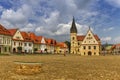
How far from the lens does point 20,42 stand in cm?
8988

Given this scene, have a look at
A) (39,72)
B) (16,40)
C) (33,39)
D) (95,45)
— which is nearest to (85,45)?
(95,45)

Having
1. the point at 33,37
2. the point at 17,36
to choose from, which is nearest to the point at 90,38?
the point at 33,37

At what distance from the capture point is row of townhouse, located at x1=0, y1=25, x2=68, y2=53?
7657 cm

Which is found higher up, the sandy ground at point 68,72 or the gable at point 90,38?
the gable at point 90,38

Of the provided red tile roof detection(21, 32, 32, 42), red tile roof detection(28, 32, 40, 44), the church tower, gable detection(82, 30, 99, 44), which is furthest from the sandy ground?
the church tower

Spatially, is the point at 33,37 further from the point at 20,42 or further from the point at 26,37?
the point at 20,42

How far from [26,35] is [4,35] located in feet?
67.7

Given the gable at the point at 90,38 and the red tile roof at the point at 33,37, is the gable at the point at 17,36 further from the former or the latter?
the gable at the point at 90,38

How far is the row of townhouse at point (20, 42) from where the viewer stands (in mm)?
76575

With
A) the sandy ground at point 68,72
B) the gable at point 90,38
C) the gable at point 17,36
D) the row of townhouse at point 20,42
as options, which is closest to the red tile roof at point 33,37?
the row of townhouse at point 20,42

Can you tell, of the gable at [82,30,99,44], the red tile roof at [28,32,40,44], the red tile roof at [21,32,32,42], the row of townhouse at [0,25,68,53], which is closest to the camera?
the row of townhouse at [0,25,68,53]

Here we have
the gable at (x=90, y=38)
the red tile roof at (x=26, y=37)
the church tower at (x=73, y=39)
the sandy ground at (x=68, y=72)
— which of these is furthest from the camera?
the church tower at (x=73, y=39)

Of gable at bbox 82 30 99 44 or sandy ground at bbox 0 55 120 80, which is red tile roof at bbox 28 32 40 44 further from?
sandy ground at bbox 0 55 120 80

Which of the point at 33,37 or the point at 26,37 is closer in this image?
the point at 26,37
